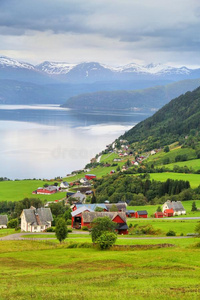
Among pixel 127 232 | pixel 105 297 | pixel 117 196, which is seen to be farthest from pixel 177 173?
pixel 105 297

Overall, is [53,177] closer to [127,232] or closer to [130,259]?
[127,232]

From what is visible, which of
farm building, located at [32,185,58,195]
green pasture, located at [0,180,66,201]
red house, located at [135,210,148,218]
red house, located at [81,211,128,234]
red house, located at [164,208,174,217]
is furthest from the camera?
farm building, located at [32,185,58,195]

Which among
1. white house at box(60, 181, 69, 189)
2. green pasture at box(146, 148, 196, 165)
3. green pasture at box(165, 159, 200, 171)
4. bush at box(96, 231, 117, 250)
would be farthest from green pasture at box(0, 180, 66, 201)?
bush at box(96, 231, 117, 250)

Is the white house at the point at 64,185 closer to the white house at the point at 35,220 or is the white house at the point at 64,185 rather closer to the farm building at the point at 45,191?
the farm building at the point at 45,191

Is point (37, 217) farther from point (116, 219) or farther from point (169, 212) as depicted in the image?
point (169, 212)

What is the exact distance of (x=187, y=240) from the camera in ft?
115

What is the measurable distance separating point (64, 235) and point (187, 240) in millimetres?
11052

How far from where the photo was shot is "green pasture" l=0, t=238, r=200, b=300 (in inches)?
→ 688

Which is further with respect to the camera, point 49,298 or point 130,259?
point 130,259

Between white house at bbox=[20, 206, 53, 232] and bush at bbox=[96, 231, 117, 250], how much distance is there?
20572mm

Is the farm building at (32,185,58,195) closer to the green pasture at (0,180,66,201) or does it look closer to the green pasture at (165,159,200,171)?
the green pasture at (0,180,66,201)

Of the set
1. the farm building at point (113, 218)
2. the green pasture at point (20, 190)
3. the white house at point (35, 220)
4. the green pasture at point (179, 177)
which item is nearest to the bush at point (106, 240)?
the farm building at point (113, 218)

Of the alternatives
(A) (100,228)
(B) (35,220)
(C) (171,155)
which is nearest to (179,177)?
(C) (171,155)

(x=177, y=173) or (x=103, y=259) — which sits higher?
(x=177, y=173)
